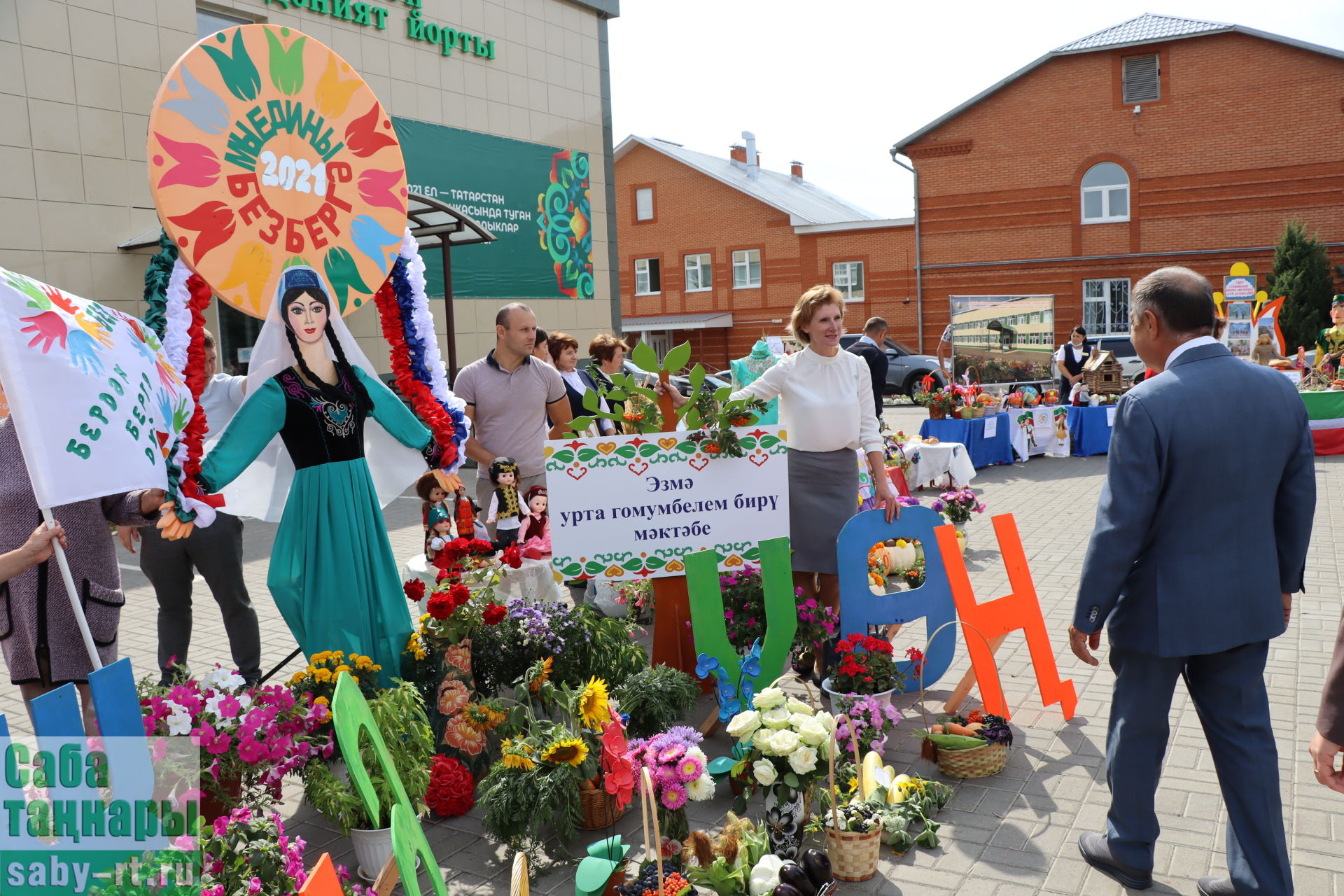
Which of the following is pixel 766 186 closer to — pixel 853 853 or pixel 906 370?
pixel 906 370

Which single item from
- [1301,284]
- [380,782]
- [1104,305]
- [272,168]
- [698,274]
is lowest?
[380,782]

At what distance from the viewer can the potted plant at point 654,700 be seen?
153 inches

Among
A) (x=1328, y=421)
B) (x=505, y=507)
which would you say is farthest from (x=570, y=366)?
(x=1328, y=421)

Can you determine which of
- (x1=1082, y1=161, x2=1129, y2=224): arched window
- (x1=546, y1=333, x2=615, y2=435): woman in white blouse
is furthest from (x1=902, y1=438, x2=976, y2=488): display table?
(x1=1082, y1=161, x2=1129, y2=224): arched window

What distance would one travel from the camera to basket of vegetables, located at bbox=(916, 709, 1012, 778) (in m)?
3.80

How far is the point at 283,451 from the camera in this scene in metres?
4.12

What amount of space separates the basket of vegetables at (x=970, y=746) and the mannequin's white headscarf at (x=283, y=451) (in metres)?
2.50

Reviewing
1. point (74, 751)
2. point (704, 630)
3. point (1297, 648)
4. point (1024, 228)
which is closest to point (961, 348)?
point (1024, 228)

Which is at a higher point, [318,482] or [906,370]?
[906,370]

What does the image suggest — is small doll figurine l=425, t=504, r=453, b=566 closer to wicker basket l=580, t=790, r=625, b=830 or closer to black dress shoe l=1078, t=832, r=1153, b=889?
wicker basket l=580, t=790, r=625, b=830

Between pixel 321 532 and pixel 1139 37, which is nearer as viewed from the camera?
pixel 321 532

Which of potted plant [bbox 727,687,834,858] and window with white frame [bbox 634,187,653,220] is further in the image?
window with white frame [bbox 634,187,653,220]

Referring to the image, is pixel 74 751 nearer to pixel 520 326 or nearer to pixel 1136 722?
pixel 1136 722

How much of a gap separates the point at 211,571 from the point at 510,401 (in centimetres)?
184
